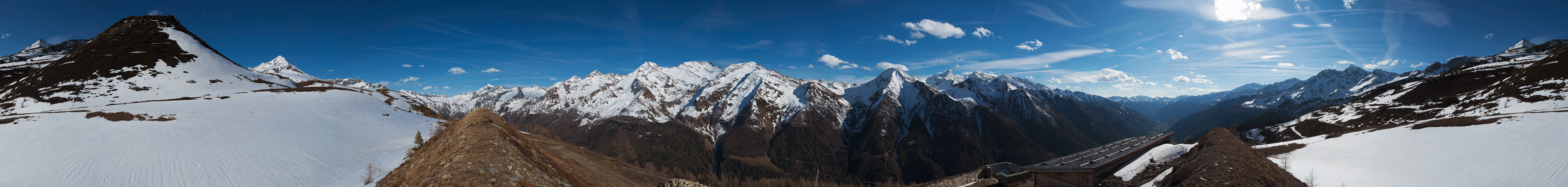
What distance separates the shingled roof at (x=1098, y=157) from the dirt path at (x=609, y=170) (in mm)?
16802

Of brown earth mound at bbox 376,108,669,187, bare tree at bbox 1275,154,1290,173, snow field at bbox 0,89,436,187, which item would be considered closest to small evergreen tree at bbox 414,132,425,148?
brown earth mound at bbox 376,108,669,187

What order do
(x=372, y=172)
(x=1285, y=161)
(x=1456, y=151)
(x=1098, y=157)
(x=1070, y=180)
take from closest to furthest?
1. (x=372, y=172)
2. (x=1070, y=180)
3. (x=1285, y=161)
4. (x=1098, y=157)
5. (x=1456, y=151)

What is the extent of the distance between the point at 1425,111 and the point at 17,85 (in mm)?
200304

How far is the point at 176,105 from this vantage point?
28.2 metres

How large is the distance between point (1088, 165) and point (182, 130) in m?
40.4

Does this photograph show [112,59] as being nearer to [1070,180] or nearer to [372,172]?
[372,172]

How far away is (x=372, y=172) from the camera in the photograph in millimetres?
15172

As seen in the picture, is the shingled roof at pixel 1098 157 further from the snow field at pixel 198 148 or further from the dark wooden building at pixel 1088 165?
the snow field at pixel 198 148

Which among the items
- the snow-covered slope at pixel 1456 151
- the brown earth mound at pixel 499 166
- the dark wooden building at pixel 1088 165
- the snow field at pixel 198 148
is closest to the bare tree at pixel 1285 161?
the snow-covered slope at pixel 1456 151

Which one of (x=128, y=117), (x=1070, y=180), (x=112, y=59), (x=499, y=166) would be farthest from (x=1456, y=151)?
(x=112, y=59)

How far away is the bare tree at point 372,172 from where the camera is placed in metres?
13.5

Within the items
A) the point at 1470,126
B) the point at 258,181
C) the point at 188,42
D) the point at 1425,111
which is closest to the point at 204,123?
the point at 258,181

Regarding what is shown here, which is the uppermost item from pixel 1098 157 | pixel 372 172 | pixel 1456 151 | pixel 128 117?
pixel 128 117

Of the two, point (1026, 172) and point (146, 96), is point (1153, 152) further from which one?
point (146, 96)
